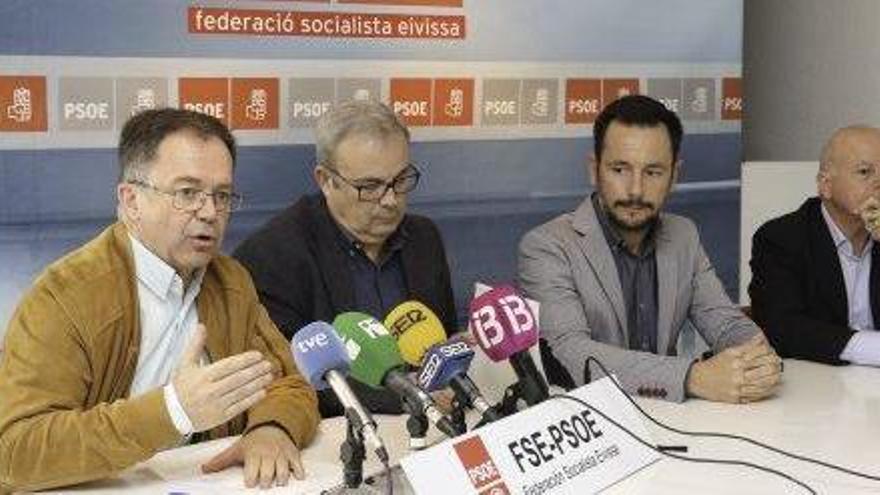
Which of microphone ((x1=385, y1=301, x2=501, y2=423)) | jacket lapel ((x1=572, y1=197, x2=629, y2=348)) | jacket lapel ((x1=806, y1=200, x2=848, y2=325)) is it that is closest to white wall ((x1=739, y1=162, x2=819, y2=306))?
jacket lapel ((x1=806, y1=200, x2=848, y2=325))

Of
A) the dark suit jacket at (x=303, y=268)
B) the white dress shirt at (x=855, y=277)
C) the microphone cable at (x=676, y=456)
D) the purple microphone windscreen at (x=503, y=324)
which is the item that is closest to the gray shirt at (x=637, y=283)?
the dark suit jacket at (x=303, y=268)

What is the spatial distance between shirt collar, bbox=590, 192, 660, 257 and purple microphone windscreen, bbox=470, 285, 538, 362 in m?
1.15

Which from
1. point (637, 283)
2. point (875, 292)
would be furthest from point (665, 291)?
point (875, 292)

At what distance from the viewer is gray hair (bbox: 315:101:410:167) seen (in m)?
3.10

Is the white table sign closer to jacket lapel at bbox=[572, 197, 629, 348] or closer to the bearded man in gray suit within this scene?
the bearded man in gray suit

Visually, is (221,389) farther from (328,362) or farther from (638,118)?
(638,118)

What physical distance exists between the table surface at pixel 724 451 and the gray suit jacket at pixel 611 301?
11cm

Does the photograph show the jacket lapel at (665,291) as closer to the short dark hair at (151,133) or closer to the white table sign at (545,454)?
the white table sign at (545,454)

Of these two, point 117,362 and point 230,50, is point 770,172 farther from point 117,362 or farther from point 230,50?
point 117,362

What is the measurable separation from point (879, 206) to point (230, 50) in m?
1.95

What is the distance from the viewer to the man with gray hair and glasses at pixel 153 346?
2.07m

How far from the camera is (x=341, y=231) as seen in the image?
10.5 feet

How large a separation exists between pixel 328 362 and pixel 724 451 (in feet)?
3.05

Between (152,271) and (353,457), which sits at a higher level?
(152,271)
